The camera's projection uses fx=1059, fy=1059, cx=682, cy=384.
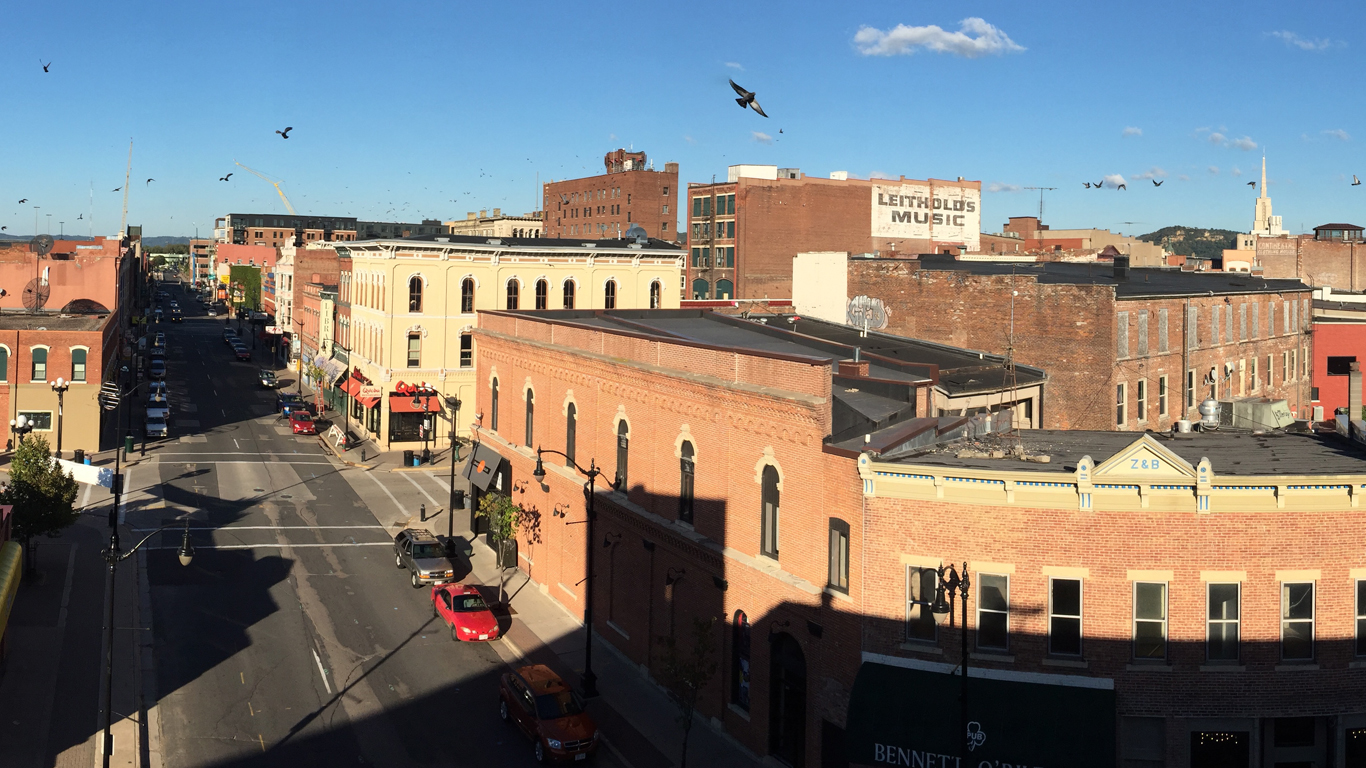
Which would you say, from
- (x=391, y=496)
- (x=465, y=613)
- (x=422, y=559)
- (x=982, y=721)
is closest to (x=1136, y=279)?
(x=422, y=559)

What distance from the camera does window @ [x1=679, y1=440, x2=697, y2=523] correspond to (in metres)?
29.7

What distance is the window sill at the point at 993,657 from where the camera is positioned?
20906 mm

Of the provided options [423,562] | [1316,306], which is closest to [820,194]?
[1316,306]

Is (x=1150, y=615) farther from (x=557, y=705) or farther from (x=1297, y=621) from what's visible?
(x=557, y=705)

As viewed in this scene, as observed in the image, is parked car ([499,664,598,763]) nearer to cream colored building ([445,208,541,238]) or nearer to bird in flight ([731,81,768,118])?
bird in flight ([731,81,768,118])

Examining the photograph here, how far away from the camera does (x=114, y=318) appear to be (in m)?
77.2

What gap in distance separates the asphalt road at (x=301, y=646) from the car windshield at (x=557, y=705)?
127cm

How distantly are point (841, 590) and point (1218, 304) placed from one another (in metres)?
35.9

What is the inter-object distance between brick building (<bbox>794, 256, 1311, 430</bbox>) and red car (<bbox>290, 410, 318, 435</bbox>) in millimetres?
37063

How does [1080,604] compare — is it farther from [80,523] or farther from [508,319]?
[80,523]

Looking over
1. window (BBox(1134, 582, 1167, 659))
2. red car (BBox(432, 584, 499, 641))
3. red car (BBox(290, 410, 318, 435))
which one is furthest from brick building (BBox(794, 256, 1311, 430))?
red car (BBox(290, 410, 318, 435))

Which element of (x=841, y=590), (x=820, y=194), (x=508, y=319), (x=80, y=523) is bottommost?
(x=80, y=523)

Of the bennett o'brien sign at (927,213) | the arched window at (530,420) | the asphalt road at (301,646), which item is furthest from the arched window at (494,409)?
the bennett o'brien sign at (927,213)

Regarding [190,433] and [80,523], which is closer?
[80,523]
